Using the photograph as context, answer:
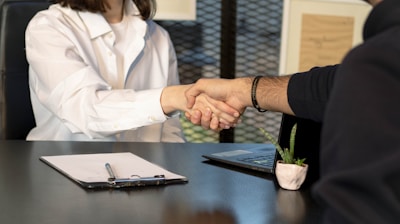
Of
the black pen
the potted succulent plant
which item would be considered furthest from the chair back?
the potted succulent plant

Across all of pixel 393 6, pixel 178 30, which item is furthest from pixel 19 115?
pixel 393 6

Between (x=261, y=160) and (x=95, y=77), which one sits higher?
(x=95, y=77)

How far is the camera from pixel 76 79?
1636 millimetres

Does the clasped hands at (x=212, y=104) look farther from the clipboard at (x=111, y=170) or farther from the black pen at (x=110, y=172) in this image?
the black pen at (x=110, y=172)

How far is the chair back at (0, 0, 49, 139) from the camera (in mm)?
1804

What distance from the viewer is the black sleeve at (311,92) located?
0.99 m

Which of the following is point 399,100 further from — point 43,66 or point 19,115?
point 19,115

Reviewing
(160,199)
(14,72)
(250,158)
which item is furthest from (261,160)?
(14,72)

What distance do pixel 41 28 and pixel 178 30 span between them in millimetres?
1101


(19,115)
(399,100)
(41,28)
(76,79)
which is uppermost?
A: (399,100)

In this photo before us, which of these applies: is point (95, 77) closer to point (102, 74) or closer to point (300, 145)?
point (102, 74)

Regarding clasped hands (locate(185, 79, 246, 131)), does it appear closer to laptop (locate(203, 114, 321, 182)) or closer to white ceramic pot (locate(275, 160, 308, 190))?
laptop (locate(203, 114, 321, 182))

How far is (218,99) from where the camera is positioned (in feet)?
5.15

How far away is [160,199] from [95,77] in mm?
689
